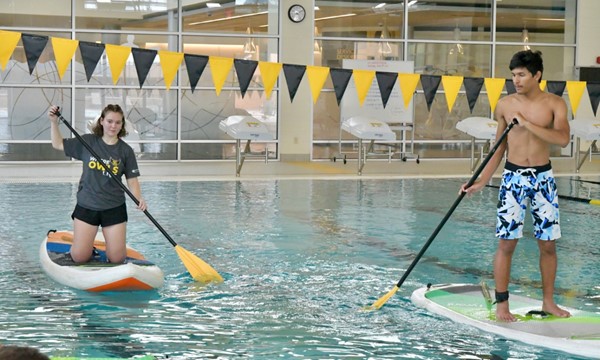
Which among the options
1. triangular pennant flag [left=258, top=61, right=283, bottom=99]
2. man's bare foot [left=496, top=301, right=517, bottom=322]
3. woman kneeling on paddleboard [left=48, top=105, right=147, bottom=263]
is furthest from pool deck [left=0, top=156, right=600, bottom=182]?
man's bare foot [left=496, top=301, right=517, bottom=322]

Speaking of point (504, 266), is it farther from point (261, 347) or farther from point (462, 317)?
point (261, 347)

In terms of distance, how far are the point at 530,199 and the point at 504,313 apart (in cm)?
74

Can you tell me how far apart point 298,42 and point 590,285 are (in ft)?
44.1

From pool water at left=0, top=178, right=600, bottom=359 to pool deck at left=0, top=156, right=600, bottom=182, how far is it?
2144mm

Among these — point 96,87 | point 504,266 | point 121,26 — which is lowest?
point 504,266

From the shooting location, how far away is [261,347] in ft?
19.2

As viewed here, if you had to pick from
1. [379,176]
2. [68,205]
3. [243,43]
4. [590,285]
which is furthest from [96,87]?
[590,285]

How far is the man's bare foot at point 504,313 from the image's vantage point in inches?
249

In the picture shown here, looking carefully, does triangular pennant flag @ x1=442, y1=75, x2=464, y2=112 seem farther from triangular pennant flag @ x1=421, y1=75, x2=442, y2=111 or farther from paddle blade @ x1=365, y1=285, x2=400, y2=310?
paddle blade @ x1=365, y1=285, x2=400, y2=310

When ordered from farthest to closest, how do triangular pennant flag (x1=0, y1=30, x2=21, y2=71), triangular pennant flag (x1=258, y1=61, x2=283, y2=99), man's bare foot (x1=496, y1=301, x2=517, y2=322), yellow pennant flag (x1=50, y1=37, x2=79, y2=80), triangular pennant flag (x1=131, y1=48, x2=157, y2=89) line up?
1. triangular pennant flag (x1=258, y1=61, x2=283, y2=99)
2. triangular pennant flag (x1=131, y1=48, x2=157, y2=89)
3. yellow pennant flag (x1=50, y1=37, x2=79, y2=80)
4. triangular pennant flag (x1=0, y1=30, x2=21, y2=71)
5. man's bare foot (x1=496, y1=301, x2=517, y2=322)

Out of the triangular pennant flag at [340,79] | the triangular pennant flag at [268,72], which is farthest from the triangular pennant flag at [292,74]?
the triangular pennant flag at [340,79]

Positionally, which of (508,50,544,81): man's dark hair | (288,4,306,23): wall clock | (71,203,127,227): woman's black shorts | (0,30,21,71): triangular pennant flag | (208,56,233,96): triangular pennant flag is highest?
(288,4,306,23): wall clock

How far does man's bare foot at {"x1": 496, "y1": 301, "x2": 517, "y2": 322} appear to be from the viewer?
632 centimetres

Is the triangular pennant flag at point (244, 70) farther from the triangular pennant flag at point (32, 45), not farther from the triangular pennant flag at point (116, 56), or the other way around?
the triangular pennant flag at point (32, 45)
